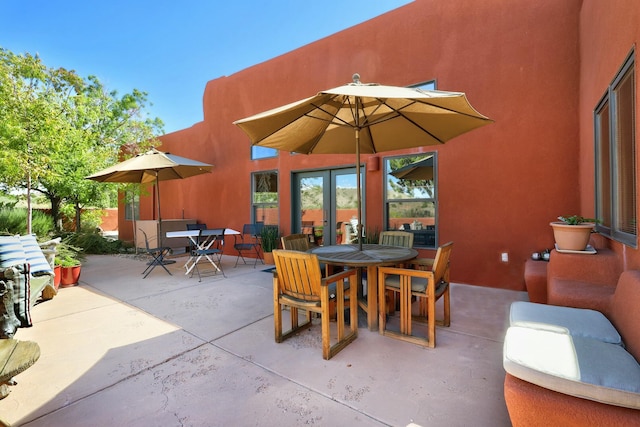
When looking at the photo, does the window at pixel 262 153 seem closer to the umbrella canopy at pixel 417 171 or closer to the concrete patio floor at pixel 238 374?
the umbrella canopy at pixel 417 171

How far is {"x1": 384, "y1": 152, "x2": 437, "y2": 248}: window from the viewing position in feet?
16.7

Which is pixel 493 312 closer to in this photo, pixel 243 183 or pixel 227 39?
pixel 243 183

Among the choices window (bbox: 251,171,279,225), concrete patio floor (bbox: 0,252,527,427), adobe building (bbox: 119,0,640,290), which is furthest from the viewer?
window (bbox: 251,171,279,225)

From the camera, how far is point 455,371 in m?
2.26

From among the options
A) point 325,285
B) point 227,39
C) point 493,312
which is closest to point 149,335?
point 325,285

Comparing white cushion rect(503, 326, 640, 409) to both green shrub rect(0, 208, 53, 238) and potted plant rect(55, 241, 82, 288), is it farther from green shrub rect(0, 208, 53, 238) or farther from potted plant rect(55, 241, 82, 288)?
green shrub rect(0, 208, 53, 238)

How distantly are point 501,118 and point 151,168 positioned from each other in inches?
232

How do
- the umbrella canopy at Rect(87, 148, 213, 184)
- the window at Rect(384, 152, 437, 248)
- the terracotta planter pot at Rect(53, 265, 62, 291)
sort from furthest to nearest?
1. the umbrella canopy at Rect(87, 148, 213, 184)
2. the window at Rect(384, 152, 437, 248)
3. the terracotta planter pot at Rect(53, 265, 62, 291)

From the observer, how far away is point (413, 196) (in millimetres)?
5223

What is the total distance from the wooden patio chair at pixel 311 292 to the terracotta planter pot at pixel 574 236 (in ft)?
6.84

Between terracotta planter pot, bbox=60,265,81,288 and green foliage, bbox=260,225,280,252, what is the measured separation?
3.27 m

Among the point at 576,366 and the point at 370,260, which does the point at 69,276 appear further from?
the point at 576,366

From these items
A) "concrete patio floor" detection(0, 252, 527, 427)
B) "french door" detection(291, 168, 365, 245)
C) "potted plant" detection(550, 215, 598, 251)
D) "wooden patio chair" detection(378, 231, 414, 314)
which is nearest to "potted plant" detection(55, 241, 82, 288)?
"concrete patio floor" detection(0, 252, 527, 427)

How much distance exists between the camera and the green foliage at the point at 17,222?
227 inches
